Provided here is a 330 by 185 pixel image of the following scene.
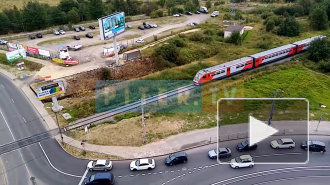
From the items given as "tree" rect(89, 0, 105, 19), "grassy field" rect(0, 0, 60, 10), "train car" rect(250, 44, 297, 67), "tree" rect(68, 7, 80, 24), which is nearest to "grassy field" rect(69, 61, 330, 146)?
"train car" rect(250, 44, 297, 67)

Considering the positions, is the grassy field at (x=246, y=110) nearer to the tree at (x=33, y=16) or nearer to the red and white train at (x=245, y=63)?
the red and white train at (x=245, y=63)

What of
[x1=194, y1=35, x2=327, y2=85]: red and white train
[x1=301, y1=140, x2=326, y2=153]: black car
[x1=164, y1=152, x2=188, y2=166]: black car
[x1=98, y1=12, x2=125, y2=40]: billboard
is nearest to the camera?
[x1=164, y1=152, x2=188, y2=166]: black car

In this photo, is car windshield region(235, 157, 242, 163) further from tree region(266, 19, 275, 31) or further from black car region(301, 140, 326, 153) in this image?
tree region(266, 19, 275, 31)

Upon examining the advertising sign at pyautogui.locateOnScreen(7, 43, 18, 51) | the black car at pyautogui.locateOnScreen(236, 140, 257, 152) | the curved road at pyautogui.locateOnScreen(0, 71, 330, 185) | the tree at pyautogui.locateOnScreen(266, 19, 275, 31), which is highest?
the tree at pyautogui.locateOnScreen(266, 19, 275, 31)

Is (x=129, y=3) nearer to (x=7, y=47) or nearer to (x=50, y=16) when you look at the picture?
(x=50, y=16)

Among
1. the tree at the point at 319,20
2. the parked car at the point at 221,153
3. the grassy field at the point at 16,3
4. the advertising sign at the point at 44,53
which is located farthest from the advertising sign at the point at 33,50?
the tree at the point at 319,20
